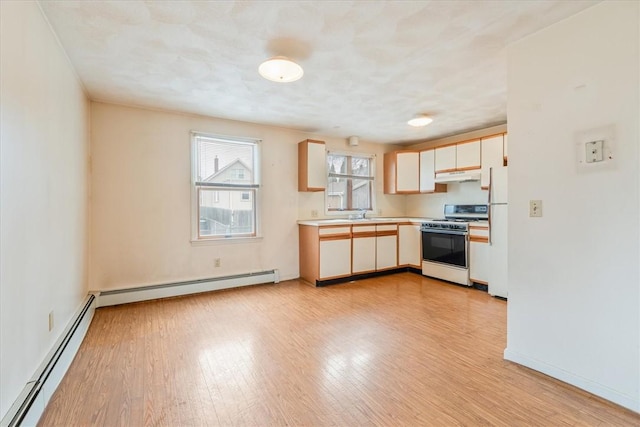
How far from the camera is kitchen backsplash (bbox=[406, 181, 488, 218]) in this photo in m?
4.73

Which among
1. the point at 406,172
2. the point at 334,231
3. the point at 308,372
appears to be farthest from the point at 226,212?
the point at 406,172

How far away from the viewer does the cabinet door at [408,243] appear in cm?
511

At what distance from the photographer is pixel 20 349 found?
156 cm

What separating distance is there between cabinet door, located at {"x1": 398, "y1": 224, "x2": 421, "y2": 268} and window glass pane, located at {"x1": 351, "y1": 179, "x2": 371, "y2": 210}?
0.86m

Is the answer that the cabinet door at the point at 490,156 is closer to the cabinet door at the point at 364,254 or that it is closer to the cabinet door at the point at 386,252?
the cabinet door at the point at 386,252

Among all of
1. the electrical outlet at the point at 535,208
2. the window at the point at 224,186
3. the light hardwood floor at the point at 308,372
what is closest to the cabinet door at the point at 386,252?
the light hardwood floor at the point at 308,372

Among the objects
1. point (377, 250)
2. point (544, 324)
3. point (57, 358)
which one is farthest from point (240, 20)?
point (377, 250)

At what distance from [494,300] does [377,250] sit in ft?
5.88

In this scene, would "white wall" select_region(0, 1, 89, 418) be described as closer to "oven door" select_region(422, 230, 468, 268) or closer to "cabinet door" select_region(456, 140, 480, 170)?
"oven door" select_region(422, 230, 468, 268)

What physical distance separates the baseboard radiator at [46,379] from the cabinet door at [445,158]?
5070 millimetres

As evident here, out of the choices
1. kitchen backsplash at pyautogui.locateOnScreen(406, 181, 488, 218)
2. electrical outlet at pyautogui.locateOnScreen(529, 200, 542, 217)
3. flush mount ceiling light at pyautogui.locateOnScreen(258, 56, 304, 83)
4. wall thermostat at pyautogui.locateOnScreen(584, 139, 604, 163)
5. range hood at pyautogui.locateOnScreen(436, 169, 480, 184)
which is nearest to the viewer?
wall thermostat at pyautogui.locateOnScreen(584, 139, 604, 163)

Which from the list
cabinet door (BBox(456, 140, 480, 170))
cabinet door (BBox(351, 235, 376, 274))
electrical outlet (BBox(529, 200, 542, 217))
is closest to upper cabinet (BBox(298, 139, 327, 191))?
cabinet door (BBox(351, 235, 376, 274))

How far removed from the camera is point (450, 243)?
4461 mm

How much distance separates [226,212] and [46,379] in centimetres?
274
